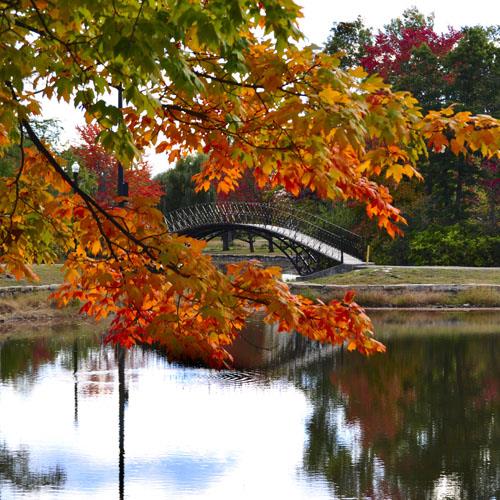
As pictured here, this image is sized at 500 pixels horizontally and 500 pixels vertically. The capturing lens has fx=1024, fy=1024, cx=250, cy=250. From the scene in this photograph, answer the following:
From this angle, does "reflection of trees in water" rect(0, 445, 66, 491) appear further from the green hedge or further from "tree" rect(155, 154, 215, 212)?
"tree" rect(155, 154, 215, 212)

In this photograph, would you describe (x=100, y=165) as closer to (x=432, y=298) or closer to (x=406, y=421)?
(x=432, y=298)

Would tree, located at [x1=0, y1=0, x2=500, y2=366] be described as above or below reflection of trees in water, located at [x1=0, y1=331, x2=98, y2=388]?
above

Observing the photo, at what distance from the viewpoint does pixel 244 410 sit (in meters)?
17.2

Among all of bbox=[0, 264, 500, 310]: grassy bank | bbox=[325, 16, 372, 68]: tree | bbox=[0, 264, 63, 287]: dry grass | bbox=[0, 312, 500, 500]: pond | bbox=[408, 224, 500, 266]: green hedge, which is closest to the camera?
bbox=[0, 312, 500, 500]: pond

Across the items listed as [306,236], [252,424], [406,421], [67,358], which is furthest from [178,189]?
[252,424]

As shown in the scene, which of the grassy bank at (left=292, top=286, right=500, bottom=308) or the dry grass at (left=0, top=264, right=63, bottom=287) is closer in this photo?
the dry grass at (left=0, top=264, right=63, bottom=287)

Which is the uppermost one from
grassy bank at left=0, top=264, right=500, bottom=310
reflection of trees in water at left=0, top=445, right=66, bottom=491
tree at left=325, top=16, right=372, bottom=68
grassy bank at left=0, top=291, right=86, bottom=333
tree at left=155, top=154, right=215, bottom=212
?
tree at left=325, top=16, right=372, bottom=68

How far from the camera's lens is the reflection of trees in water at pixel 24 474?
12684mm

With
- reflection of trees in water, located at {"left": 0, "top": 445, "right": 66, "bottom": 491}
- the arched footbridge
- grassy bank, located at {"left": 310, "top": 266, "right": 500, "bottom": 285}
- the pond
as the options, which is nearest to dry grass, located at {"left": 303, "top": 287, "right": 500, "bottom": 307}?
grassy bank, located at {"left": 310, "top": 266, "right": 500, "bottom": 285}

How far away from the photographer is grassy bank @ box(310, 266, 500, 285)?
36.3 meters

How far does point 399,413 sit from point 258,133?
10004mm

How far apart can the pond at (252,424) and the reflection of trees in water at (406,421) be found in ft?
0.10

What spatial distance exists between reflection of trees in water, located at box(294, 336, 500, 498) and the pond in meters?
0.03

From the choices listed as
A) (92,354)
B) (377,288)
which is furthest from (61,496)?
(377,288)
